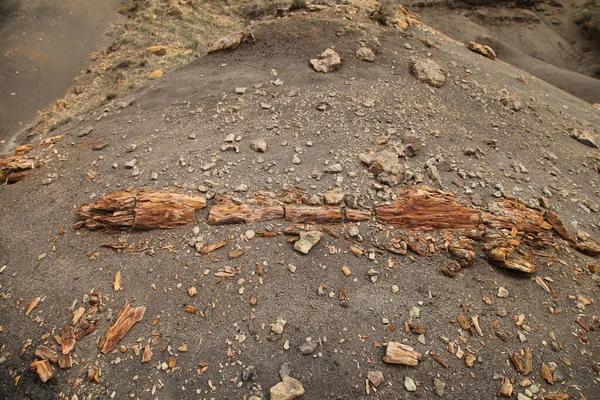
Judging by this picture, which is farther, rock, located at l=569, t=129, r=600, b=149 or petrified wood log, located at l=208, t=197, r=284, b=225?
rock, located at l=569, t=129, r=600, b=149

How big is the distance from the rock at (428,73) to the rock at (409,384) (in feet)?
20.9

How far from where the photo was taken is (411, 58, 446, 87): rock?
24.0 feet

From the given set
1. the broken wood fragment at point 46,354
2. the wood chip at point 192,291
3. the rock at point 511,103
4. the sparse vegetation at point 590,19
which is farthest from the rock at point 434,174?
the sparse vegetation at point 590,19

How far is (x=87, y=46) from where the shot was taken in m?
13.5

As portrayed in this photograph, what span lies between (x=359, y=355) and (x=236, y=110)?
520 cm

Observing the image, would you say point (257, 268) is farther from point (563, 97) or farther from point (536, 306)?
point (563, 97)

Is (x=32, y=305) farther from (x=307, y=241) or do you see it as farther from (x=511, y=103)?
(x=511, y=103)

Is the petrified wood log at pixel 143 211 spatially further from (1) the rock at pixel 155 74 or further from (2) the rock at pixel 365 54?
(1) the rock at pixel 155 74

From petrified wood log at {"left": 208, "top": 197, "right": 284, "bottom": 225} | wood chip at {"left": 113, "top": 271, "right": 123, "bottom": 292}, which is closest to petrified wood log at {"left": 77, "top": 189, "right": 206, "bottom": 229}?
petrified wood log at {"left": 208, "top": 197, "right": 284, "bottom": 225}

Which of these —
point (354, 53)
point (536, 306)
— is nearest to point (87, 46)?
point (354, 53)

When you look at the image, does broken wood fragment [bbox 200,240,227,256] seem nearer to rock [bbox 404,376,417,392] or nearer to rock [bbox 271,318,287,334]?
rock [bbox 271,318,287,334]

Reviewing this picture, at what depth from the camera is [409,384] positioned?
3355 millimetres

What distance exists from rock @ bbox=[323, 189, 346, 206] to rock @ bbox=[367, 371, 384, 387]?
230 centimetres

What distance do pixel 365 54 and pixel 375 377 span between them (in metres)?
6.83
